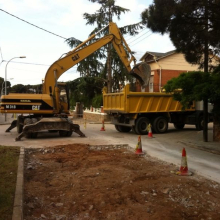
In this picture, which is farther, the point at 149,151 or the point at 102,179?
the point at 149,151

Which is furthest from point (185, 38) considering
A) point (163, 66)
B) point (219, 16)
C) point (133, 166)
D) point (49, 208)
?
point (163, 66)

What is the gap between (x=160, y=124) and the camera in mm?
16547

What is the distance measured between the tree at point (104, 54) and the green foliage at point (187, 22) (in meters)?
15.4

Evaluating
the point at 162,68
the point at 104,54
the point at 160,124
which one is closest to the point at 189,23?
the point at 160,124

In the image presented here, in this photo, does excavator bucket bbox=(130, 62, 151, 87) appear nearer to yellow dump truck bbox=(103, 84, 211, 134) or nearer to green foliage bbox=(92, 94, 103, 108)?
yellow dump truck bbox=(103, 84, 211, 134)

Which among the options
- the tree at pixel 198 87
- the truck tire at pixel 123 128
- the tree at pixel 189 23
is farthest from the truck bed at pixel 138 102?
the tree at pixel 189 23

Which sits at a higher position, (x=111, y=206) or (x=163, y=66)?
(x=163, y=66)

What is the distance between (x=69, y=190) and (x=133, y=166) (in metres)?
2.57

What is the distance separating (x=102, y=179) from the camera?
21.7 feet

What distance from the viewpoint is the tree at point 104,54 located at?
86.5ft

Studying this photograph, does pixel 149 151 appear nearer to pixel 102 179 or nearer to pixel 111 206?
pixel 102 179

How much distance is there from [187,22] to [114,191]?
6.95 m

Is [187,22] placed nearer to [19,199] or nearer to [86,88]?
[19,199]

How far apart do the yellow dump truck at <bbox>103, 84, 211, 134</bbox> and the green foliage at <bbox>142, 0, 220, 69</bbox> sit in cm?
446
